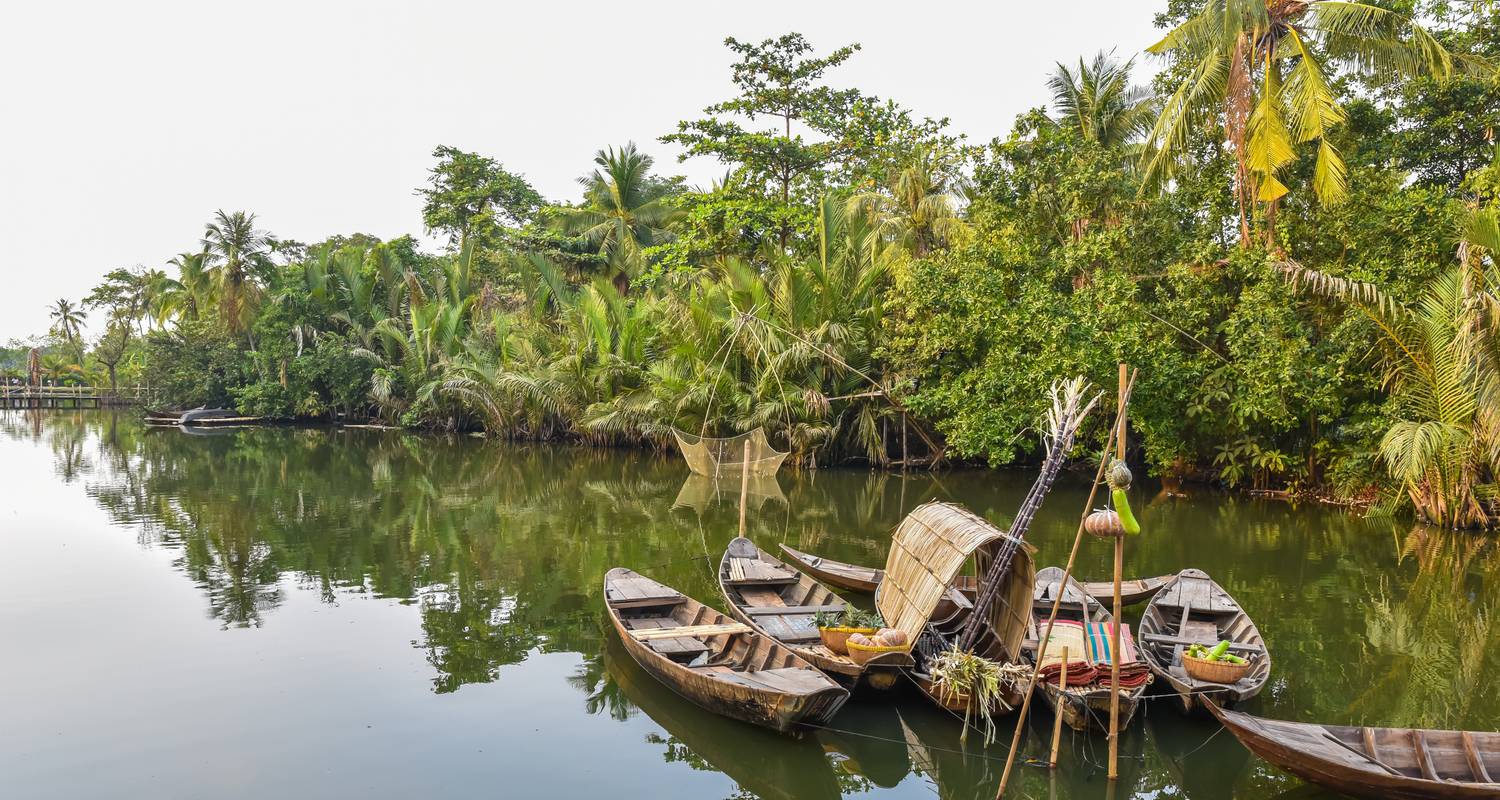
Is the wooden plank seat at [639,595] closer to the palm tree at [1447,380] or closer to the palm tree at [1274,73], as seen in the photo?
the palm tree at [1447,380]

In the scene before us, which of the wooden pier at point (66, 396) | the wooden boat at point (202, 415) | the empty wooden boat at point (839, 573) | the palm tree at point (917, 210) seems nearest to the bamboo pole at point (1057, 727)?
the empty wooden boat at point (839, 573)

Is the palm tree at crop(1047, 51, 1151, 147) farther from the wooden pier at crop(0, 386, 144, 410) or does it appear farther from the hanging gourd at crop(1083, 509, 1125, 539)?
the wooden pier at crop(0, 386, 144, 410)

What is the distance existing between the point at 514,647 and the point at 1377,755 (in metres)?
6.25

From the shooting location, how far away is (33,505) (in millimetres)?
15836

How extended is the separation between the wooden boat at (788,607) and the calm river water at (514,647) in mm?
358

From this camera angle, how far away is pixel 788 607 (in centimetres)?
807

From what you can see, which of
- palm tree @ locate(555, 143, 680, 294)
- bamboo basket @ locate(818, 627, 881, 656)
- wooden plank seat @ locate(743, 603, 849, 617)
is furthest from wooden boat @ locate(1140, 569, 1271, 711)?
palm tree @ locate(555, 143, 680, 294)

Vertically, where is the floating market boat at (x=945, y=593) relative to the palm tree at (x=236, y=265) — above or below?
below

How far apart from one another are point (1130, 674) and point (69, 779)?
656 centimetres

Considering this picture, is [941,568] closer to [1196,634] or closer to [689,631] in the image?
[689,631]

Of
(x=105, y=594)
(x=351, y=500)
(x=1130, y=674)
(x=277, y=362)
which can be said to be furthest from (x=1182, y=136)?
(x=277, y=362)

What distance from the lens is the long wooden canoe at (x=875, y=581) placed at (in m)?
8.66

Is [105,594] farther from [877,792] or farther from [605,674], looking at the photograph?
[877,792]

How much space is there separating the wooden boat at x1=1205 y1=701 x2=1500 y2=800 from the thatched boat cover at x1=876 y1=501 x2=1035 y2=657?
5.02 feet
